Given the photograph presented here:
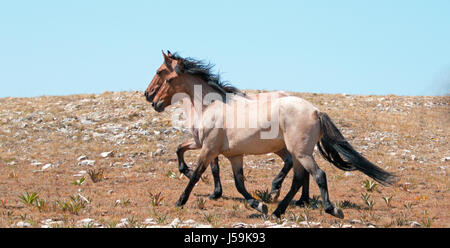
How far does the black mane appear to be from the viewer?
7859mm

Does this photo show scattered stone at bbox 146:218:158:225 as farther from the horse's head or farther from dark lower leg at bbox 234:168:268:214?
the horse's head

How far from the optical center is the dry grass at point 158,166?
703cm

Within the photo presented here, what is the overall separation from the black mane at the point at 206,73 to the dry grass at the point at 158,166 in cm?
179

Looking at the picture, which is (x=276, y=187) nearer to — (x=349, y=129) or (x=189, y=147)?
(x=189, y=147)

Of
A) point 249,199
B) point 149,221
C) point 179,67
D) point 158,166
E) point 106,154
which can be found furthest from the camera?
point 106,154

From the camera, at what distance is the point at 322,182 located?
247 inches

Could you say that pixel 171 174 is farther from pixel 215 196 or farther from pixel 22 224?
pixel 22 224

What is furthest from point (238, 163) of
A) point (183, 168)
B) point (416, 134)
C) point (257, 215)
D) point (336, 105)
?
point (336, 105)

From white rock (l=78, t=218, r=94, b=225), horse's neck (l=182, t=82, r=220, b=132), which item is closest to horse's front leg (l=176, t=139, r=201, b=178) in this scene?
horse's neck (l=182, t=82, r=220, b=132)

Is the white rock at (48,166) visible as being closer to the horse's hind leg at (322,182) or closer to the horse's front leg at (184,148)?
the horse's front leg at (184,148)

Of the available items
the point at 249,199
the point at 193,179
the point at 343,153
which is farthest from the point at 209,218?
the point at 343,153

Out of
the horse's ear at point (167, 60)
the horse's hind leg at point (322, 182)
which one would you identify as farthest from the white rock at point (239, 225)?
the horse's ear at point (167, 60)

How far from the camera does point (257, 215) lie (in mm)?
7105

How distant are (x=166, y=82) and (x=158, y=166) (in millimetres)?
4207
